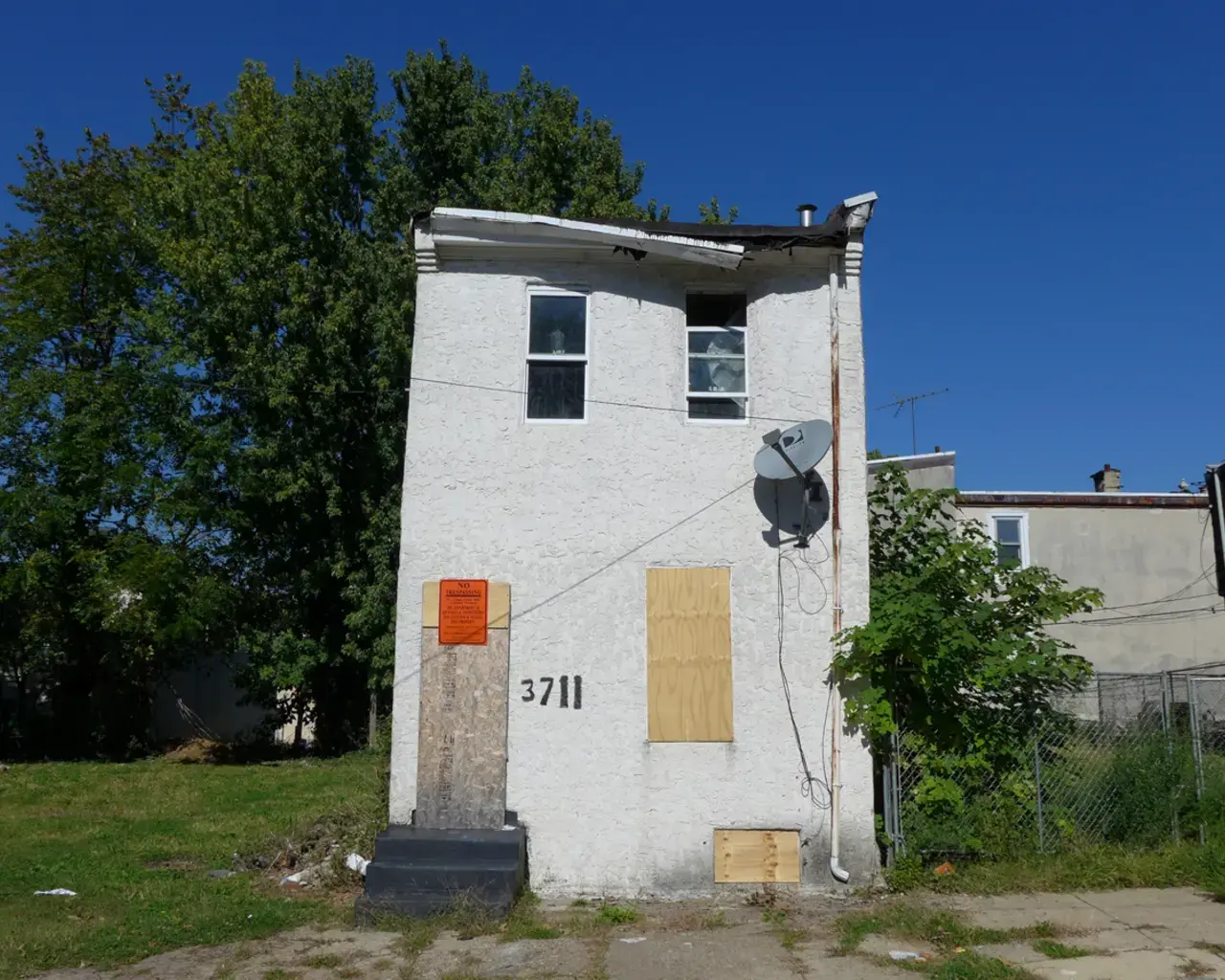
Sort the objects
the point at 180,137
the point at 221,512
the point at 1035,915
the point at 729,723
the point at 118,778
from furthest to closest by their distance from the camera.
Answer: the point at 180,137, the point at 221,512, the point at 118,778, the point at 729,723, the point at 1035,915

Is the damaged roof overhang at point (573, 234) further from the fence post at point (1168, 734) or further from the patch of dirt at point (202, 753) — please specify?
the patch of dirt at point (202, 753)

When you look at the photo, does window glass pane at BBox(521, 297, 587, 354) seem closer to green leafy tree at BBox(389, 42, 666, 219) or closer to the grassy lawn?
the grassy lawn

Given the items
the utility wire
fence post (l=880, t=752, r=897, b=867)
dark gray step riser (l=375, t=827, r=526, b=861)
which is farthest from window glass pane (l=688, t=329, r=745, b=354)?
dark gray step riser (l=375, t=827, r=526, b=861)

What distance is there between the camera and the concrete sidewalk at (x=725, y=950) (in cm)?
643

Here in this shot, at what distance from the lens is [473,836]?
7996 mm

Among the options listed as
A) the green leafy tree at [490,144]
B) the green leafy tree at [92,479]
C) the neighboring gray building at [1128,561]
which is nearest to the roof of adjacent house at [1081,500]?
the neighboring gray building at [1128,561]

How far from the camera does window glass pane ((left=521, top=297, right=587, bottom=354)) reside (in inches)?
364

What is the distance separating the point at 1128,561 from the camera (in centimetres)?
2075

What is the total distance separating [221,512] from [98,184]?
31.1 ft

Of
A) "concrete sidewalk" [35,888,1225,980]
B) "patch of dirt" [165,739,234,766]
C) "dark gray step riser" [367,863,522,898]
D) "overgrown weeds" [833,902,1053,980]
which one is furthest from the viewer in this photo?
"patch of dirt" [165,739,234,766]

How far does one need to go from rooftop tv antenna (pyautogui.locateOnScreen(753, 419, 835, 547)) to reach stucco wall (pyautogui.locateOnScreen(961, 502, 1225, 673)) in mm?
13347

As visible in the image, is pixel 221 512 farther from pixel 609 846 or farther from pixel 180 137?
pixel 609 846

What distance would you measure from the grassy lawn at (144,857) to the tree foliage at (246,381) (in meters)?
4.45

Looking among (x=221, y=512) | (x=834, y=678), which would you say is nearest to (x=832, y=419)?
(x=834, y=678)
